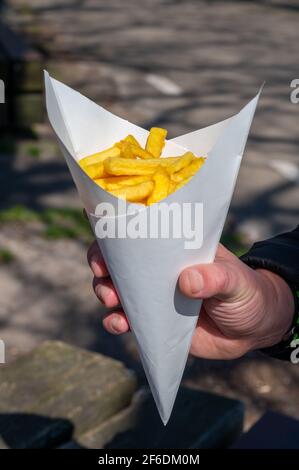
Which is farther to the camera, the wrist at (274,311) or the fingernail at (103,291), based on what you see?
the wrist at (274,311)

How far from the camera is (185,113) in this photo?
9.02 meters

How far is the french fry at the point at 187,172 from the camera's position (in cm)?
186

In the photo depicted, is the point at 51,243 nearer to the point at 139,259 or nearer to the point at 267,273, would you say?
the point at 267,273

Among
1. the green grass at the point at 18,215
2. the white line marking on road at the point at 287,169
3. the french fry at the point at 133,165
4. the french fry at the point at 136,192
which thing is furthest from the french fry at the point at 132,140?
the white line marking on road at the point at 287,169

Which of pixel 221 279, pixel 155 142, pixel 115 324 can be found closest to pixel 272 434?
pixel 115 324

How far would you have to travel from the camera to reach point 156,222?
1.82 m

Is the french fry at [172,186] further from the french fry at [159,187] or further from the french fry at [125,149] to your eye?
the french fry at [125,149]

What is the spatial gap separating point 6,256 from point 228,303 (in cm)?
365

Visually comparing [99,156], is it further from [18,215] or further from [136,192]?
[18,215]

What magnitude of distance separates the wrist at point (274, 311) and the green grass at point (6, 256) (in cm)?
339

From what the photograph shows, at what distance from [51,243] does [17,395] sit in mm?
2531

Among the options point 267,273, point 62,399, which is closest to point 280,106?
point 62,399

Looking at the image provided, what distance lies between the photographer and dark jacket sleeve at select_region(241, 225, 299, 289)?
2.40m

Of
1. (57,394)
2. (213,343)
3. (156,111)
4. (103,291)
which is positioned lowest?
(156,111)
